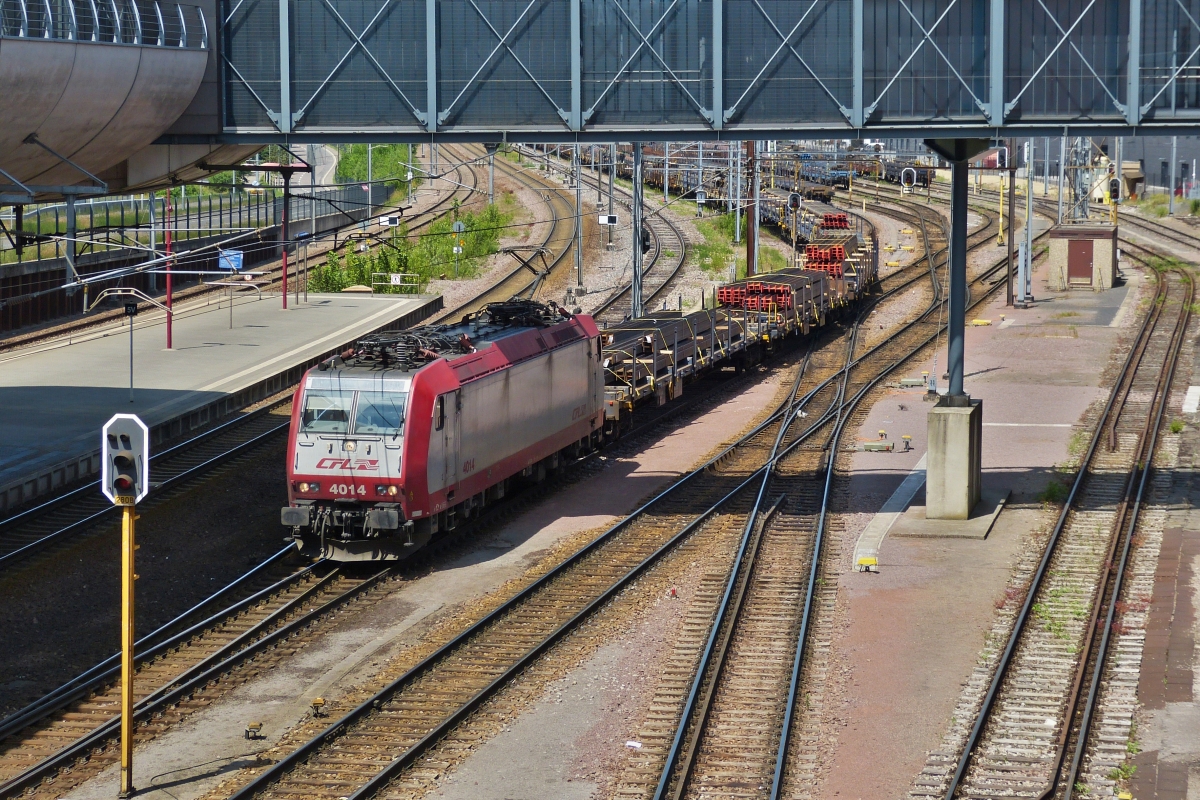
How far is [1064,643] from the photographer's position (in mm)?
18859

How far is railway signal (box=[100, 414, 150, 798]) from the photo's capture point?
13.9 metres

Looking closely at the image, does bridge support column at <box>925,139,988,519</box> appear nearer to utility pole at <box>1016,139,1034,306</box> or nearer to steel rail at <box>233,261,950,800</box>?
steel rail at <box>233,261,950,800</box>

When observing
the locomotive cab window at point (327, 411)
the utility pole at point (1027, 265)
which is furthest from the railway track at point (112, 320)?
the utility pole at point (1027, 265)

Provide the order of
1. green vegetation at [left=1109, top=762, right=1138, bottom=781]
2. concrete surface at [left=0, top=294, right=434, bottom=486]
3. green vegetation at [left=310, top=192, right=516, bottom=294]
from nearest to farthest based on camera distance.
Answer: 1. green vegetation at [left=1109, top=762, right=1138, bottom=781]
2. concrete surface at [left=0, top=294, right=434, bottom=486]
3. green vegetation at [left=310, top=192, right=516, bottom=294]

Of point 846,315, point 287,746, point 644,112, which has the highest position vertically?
point 644,112

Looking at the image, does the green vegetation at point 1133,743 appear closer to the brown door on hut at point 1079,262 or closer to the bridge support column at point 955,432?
the bridge support column at point 955,432

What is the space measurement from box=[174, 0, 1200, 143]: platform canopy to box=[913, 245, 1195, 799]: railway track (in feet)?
20.8

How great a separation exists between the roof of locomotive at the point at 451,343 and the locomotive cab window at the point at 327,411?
38cm

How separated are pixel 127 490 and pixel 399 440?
7434 mm

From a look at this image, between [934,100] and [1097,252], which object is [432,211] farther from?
[934,100]

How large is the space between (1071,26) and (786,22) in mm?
4026

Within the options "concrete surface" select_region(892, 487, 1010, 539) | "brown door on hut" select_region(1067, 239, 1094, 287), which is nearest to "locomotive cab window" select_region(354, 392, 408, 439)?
"concrete surface" select_region(892, 487, 1010, 539)

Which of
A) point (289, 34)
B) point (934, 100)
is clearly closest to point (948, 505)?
point (934, 100)

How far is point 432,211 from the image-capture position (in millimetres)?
71250
